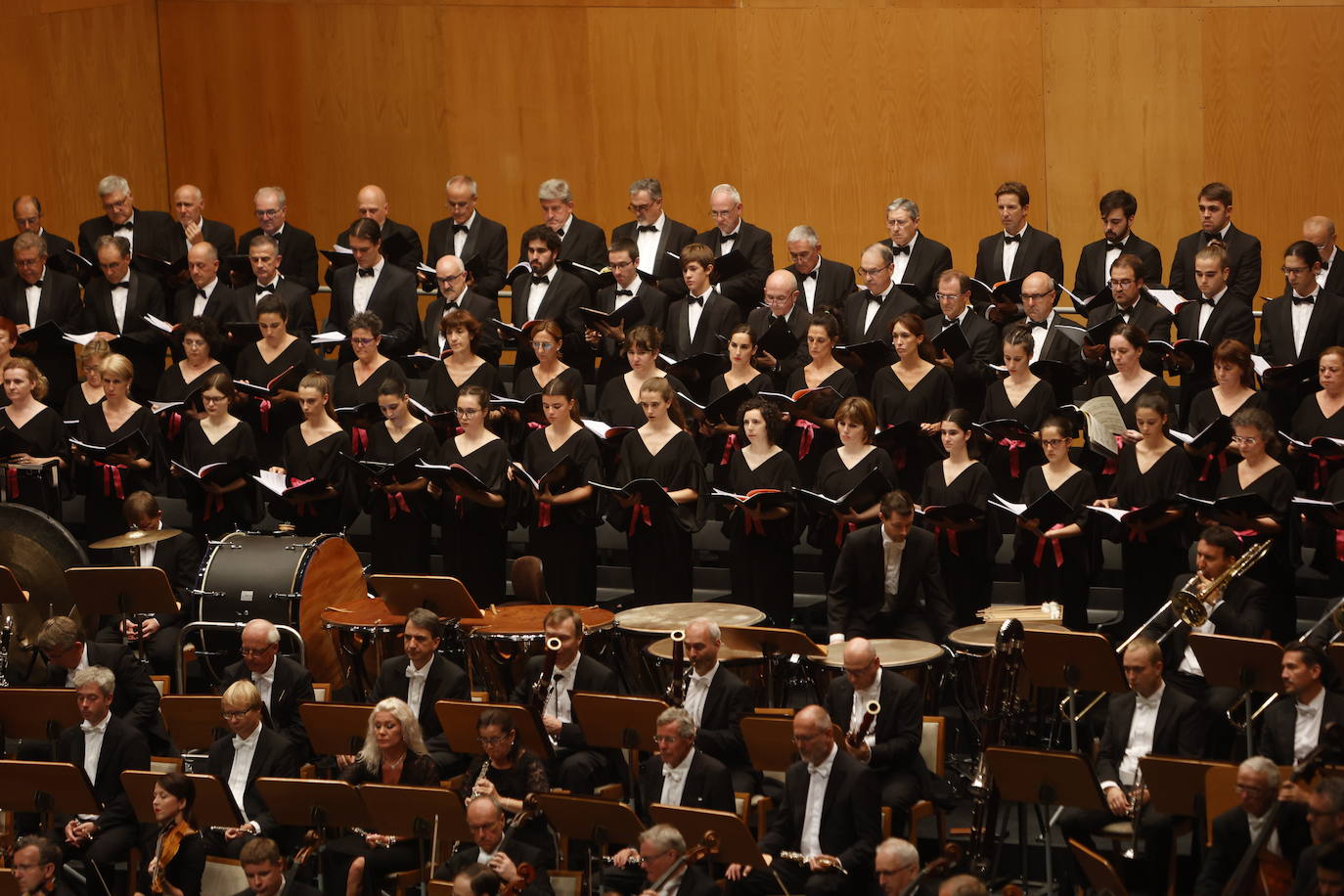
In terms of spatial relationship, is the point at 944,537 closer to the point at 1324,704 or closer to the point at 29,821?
the point at 1324,704

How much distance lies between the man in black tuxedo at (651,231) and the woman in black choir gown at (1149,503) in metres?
2.91

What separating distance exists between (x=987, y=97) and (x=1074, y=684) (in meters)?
5.76

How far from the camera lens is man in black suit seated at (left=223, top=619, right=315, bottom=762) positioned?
7.56m

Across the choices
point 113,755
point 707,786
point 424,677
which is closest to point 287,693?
point 424,677

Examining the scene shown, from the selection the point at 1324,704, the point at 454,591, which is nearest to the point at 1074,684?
the point at 1324,704

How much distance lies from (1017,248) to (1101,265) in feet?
1.40

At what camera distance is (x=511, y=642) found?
25.0 ft

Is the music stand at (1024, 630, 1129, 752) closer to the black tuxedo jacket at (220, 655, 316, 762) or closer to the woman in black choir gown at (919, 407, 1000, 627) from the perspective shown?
the woman in black choir gown at (919, 407, 1000, 627)

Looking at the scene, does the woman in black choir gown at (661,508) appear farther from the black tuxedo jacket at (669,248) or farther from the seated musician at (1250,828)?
the seated musician at (1250,828)

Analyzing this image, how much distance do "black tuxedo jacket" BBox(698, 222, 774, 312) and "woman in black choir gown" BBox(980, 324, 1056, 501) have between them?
1.60 m

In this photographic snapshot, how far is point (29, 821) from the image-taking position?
294 inches

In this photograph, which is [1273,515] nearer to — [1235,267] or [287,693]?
[1235,267]

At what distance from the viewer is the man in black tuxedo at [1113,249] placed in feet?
31.7

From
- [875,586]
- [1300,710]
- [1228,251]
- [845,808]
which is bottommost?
[845,808]
